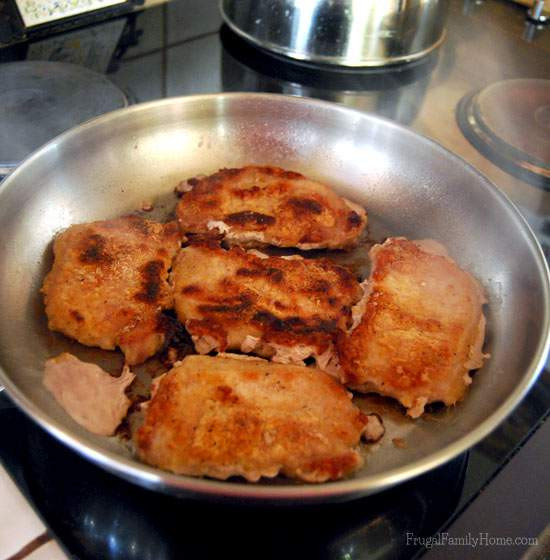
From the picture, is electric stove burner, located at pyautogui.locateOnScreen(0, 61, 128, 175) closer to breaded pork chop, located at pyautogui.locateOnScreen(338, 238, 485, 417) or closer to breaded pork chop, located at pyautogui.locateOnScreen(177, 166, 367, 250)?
breaded pork chop, located at pyautogui.locateOnScreen(177, 166, 367, 250)

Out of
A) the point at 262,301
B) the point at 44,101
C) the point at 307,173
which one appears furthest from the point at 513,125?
the point at 44,101

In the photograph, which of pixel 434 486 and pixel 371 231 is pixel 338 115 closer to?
pixel 371 231

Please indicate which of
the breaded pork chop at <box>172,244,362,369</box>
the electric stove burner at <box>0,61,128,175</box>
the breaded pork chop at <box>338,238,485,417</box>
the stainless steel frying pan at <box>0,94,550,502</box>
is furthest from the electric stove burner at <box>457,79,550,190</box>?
the electric stove burner at <box>0,61,128,175</box>

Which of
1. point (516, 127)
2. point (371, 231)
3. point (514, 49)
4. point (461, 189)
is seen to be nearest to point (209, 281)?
point (371, 231)

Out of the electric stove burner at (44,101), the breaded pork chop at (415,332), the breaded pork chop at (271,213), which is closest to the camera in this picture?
the breaded pork chop at (415,332)

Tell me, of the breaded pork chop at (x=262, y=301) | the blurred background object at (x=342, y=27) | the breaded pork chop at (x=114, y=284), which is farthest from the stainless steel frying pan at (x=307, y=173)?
the blurred background object at (x=342, y=27)

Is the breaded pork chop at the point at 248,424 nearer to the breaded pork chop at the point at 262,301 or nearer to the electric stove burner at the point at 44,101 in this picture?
the breaded pork chop at the point at 262,301
